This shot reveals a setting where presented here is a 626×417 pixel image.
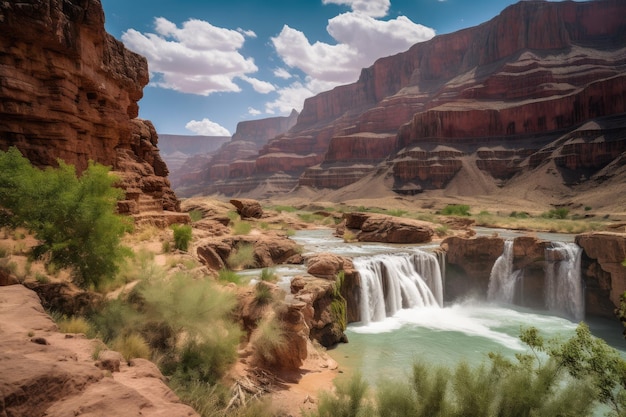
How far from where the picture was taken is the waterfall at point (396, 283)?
48.0 feet

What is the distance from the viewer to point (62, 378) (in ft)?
10.7

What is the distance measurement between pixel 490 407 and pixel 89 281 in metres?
7.60

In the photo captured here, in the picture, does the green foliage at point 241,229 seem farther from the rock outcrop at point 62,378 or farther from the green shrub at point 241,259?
the rock outcrop at point 62,378

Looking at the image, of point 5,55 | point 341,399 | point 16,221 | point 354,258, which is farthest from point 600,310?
point 5,55

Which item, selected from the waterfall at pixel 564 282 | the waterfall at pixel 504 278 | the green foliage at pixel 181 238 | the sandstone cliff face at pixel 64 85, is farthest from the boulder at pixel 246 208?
the waterfall at pixel 564 282

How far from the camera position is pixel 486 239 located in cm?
1920

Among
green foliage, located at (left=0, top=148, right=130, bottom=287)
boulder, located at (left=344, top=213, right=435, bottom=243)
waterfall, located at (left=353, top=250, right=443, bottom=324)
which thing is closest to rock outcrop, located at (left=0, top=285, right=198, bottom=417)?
green foliage, located at (left=0, top=148, right=130, bottom=287)

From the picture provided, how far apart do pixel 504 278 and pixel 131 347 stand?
18.1 m

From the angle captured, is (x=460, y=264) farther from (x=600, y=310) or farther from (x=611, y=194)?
(x=611, y=194)

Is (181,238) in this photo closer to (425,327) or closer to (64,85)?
(64,85)

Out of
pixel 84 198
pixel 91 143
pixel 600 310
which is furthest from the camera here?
pixel 600 310

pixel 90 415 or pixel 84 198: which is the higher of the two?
pixel 84 198

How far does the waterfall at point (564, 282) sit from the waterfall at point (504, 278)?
141cm

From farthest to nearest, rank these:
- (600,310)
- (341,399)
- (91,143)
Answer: (600,310) → (91,143) → (341,399)
